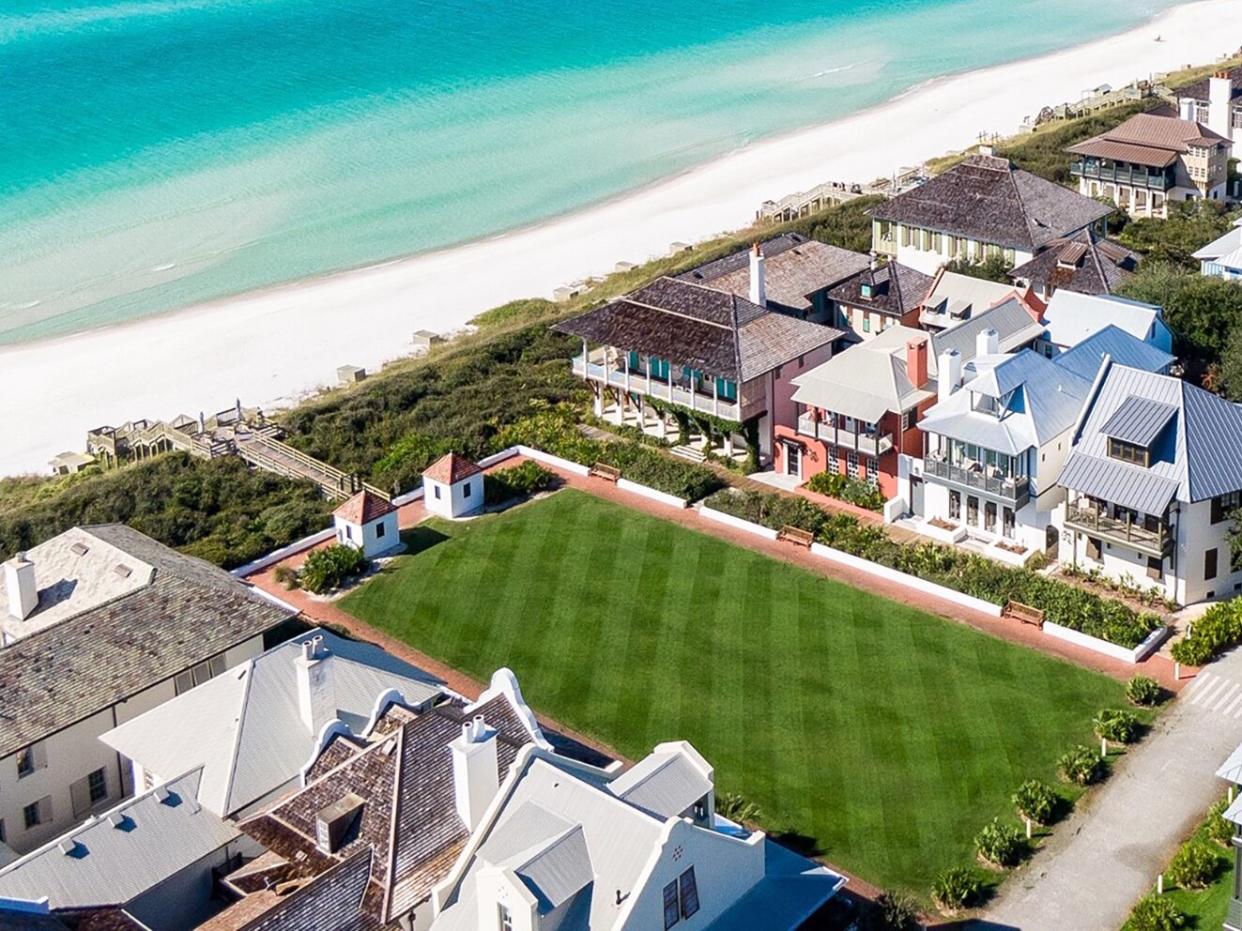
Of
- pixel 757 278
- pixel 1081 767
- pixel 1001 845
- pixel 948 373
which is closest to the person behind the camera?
pixel 1001 845

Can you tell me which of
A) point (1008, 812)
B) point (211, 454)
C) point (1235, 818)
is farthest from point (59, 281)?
point (1235, 818)

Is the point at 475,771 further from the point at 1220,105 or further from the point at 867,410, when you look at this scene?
the point at 1220,105

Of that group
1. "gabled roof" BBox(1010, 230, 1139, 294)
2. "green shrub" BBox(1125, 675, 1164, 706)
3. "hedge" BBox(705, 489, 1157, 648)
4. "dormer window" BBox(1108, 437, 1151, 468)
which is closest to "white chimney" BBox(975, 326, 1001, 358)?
"dormer window" BBox(1108, 437, 1151, 468)

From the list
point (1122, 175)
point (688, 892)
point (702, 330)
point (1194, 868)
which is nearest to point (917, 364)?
point (702, 330)

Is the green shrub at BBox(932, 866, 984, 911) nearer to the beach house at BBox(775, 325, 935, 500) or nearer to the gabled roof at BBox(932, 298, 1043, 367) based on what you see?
the beach house at BBox(775, 325, 935, 500)

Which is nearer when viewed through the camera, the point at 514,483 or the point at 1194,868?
the point at 1194,868

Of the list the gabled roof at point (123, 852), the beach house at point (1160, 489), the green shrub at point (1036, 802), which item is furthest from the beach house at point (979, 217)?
the gabled roof at point (123, 852)

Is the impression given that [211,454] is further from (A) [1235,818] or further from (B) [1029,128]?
(B) [1029,128]
